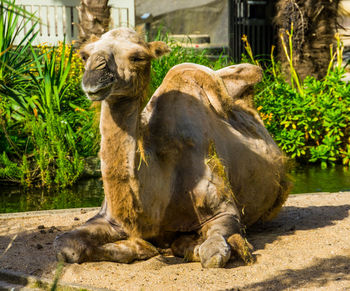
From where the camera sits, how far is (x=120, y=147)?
430 centimetres

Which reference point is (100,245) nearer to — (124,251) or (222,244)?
(124,251)

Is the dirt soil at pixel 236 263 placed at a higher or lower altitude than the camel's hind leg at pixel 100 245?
lower

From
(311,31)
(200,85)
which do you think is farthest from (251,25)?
(200,85)

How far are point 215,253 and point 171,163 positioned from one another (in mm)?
756

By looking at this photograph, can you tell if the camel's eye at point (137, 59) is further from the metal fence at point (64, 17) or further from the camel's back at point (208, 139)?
the metal fence at point (64, 17)

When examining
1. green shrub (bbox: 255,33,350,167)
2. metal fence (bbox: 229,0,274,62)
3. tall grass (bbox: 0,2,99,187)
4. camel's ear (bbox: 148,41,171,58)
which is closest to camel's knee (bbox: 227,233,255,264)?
camel's ear (bbox: 148,41,171,58)

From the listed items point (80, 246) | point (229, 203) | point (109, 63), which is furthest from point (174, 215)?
point (109, 63)

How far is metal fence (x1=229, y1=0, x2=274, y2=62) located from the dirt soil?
12.4 meters

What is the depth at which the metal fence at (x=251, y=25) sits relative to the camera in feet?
60.7

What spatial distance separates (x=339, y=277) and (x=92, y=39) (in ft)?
7.48

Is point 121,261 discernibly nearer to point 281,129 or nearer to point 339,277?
point 339,277

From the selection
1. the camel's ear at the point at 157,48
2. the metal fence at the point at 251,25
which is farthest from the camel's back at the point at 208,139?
the metal fence at the point at 251,25

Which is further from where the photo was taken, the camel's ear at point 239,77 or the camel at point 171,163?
the camel's ear at point 239,77

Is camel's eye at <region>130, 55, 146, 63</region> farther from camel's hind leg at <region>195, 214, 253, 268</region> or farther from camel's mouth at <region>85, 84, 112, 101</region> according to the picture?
camel's hind leg at <region>195, 214, 253, 268</region>
